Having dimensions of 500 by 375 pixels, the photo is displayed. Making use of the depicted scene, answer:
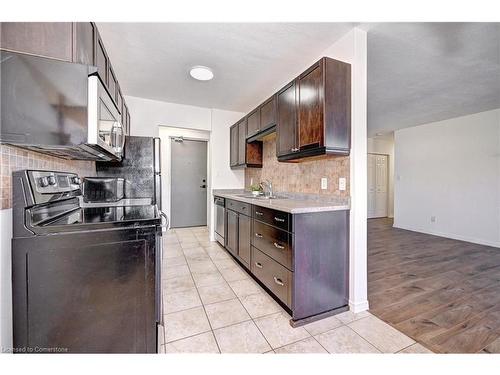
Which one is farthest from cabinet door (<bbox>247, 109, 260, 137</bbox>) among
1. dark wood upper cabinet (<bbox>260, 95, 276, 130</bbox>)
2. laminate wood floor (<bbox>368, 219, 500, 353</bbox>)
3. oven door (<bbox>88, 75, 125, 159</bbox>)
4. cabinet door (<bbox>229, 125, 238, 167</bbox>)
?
laminate wood floor (<bbox>368, 219, 500, 353</bbox>)

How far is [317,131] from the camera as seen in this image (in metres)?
1.85

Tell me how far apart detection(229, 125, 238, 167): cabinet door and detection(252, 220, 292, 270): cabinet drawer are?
1864 mm

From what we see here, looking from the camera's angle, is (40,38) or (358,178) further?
(358,178)

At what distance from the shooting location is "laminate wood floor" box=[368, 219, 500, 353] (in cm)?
152

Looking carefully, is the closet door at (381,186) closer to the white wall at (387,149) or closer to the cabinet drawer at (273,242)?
the white wall at (387,149)

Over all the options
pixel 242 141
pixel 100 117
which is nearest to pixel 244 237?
pixel 242 141

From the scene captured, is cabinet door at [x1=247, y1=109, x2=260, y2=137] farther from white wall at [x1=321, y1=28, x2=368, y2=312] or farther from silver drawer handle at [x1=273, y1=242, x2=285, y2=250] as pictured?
silver drawer handle at [x1=273, y1=242, x2=285, y2=250]

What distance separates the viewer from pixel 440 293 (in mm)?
2113

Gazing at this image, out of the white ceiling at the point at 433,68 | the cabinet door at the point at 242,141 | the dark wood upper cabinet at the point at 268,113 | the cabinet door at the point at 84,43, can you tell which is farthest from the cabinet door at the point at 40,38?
the cabinet door at the point at 242,141

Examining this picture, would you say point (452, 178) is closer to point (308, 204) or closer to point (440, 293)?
point (440, 293)

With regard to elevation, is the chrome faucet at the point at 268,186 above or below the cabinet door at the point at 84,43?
below

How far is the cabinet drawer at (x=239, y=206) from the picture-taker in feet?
7.87

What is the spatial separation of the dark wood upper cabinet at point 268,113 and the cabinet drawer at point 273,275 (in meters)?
1.51

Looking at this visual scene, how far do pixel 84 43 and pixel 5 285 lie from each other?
131cm
